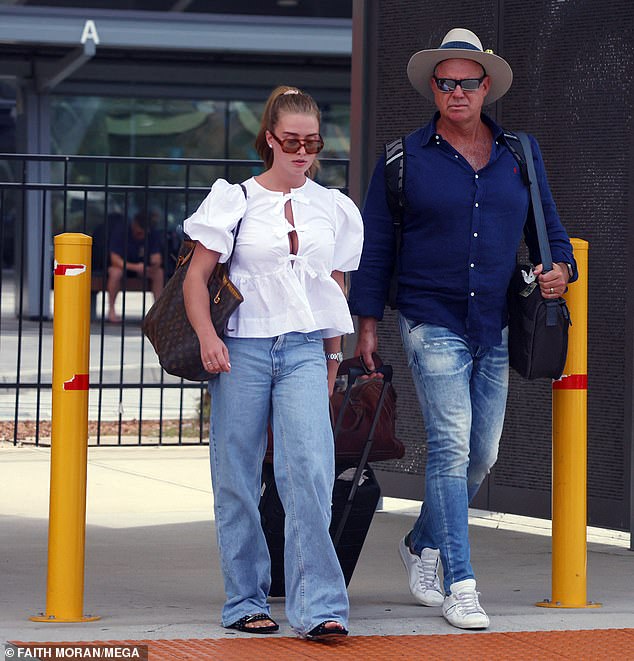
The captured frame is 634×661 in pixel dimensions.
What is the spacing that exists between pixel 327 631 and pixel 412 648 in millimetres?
264

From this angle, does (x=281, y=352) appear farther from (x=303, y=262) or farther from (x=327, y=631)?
(x=327, y=631)

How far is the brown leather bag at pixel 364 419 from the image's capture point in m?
4.93

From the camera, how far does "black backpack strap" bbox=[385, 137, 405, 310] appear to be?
4.88 m

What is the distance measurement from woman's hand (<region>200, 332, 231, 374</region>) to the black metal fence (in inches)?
51.5

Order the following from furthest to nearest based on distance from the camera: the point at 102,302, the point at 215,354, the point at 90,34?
the point at 90,34, the point at 102,302, the point at 215,354

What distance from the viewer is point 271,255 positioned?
4.41 metres

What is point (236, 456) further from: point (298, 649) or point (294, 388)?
point (298, 649)

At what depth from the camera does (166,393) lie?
13.4 metres

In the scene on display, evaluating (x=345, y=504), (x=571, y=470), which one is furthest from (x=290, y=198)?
(x=571, y=470)

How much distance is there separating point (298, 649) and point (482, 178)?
5.38 feet

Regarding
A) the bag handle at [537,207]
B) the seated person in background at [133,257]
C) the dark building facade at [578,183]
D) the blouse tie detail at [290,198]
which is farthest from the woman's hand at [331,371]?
the seated person in background at [133,257]

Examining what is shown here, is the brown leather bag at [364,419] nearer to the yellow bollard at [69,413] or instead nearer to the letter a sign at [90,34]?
the yellow bollard at [69,413]

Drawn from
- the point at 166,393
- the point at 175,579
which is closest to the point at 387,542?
the point at 175,579

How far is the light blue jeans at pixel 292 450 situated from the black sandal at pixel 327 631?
0.05 ft
